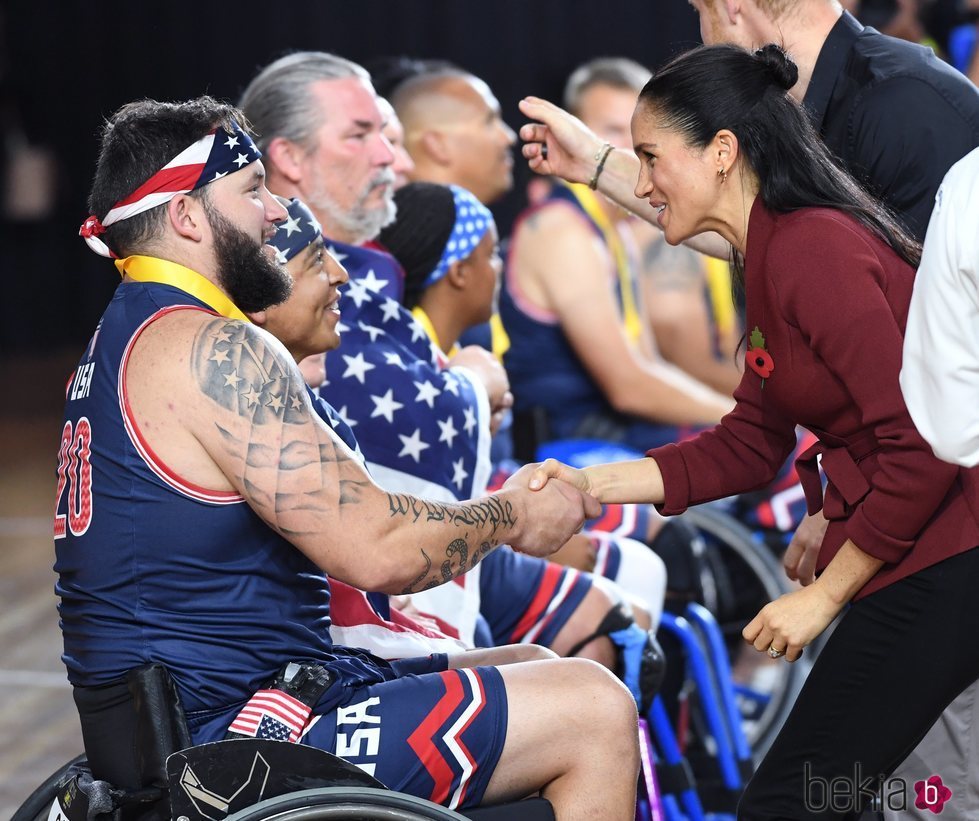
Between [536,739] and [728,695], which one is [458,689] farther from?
[728,695]

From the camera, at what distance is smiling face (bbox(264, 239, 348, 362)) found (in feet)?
7.24

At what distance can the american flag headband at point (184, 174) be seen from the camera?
1.91m

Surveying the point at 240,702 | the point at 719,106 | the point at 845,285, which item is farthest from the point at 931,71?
the point at 240,702

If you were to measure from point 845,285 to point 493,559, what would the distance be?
1215 mm

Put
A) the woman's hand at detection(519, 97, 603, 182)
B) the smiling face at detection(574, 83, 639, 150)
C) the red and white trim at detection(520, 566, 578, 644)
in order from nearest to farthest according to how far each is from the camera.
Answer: the woman's hand at detection(519, 97, 603, 182)
the red and white trim at detection(520, 566, 578, 644)
the smiling face at detection(574, 83, 639, 150)

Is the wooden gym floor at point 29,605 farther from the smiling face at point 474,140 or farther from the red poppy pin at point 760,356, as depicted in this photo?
the red poppy pin at point 760,356

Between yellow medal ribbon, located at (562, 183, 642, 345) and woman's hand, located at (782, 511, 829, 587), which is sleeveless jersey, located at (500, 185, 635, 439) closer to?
yellow medal ribbon, located at (562, 183, 642, 345)

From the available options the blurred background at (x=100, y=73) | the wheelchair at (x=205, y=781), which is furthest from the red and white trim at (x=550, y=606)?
the blurred background at (x=100, y=73)

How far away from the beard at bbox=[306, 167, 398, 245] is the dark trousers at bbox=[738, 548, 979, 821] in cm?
145

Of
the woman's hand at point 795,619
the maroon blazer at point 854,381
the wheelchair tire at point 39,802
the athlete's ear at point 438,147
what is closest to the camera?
the maroon blazer at point 854,381

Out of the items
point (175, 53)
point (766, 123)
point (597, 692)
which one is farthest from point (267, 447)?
point (175, 53)

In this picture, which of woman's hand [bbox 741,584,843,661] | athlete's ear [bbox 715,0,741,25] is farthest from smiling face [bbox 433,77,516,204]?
woman's hand [bbox 741,584,843,661]

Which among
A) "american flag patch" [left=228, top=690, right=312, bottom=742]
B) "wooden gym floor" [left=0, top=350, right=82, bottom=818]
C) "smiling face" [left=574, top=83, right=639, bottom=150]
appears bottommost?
"wooden gym floor" [left=0, top=350, right=82, bottom=818]

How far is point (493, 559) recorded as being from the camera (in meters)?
2.80
